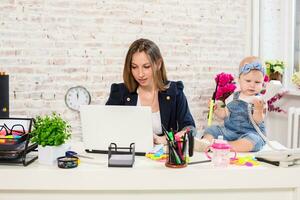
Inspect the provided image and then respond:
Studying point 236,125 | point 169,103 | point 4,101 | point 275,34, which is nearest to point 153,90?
point 169,103

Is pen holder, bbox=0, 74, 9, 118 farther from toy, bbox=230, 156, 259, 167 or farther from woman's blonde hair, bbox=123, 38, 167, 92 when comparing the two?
toy, bbox=230, 156, 259, 167

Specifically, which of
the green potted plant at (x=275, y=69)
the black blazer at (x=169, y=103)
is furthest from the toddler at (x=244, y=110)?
the green potted plant at (x=275, y=69)

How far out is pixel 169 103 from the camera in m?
2.21

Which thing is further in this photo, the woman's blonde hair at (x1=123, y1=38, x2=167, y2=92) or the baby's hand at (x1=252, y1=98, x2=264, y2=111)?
the woman's blonde hair at (x1=123, y1=38, x2=167, y2=92)

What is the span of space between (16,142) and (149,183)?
54 centimetres

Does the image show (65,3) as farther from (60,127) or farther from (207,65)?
(60,127)

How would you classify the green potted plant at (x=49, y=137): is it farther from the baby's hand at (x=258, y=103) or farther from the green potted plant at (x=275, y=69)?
the green potted plant at (x=275, y=69)

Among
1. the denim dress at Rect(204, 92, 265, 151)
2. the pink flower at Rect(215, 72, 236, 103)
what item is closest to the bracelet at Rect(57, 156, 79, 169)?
the denim dress at Rect(204, 92, 265, 151)

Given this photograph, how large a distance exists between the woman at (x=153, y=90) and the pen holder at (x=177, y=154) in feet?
2.57

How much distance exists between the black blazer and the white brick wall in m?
1.30

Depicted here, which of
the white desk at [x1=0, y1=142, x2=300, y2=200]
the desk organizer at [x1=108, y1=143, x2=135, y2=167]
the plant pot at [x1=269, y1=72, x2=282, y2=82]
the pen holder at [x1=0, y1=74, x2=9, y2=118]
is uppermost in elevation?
the plant pot at [x1=269, y1=72, x2=282, y2=82]

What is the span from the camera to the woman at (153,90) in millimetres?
2109

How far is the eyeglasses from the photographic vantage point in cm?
148

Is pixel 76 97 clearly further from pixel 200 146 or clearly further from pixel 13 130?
pixel 200 146
